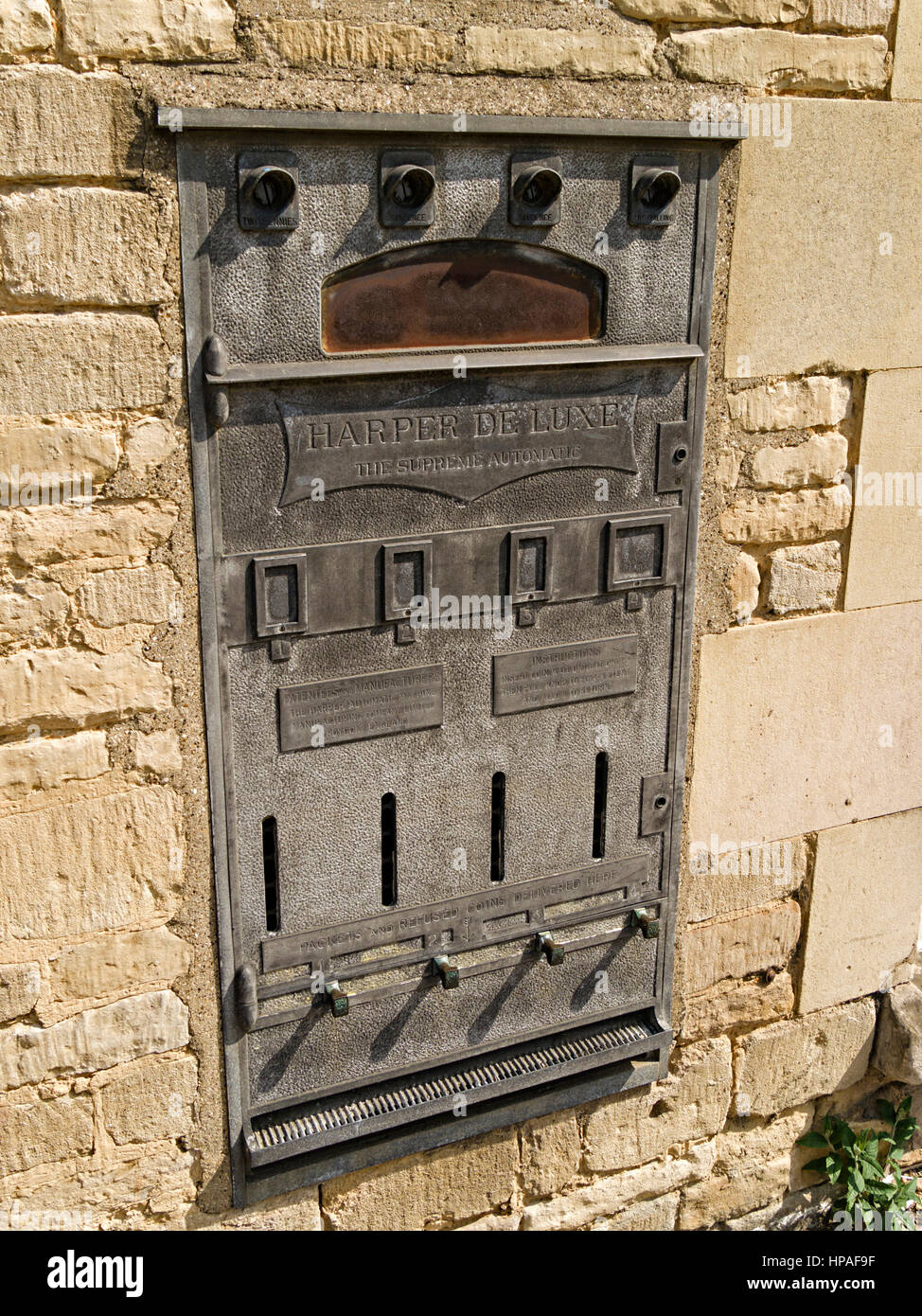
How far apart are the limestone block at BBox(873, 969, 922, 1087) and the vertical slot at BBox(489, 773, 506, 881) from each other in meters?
1.73

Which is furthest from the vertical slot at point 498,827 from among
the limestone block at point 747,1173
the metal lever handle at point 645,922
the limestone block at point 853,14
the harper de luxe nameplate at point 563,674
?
the limestone block at point 853,14

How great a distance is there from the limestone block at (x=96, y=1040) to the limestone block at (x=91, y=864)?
24 cm

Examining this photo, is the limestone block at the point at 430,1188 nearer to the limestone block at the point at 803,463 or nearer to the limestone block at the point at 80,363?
the limestone block at the point at 803,463

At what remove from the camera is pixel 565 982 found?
3.62 meters

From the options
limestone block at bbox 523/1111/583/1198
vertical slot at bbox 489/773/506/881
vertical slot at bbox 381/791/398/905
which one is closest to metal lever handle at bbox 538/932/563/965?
vertical slot at bbox 489/773/506/881

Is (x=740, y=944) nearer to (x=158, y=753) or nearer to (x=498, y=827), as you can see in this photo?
(x=498, y=827)

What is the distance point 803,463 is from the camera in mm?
3582

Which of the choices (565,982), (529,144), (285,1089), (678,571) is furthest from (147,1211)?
(529,144)

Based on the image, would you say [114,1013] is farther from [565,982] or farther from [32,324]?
[32,324]

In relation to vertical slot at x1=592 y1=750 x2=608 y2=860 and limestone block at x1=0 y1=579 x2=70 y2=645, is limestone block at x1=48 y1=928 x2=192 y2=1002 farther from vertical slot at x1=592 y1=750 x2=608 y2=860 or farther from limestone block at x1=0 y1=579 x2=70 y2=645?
vertical slot at x1=592 y1=750 x2=608 y2=860

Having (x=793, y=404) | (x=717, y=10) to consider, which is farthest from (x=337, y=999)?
(x=717, y=10)

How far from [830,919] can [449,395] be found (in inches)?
89.1

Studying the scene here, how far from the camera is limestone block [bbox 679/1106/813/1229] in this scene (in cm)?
416

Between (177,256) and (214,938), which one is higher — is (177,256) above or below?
above
